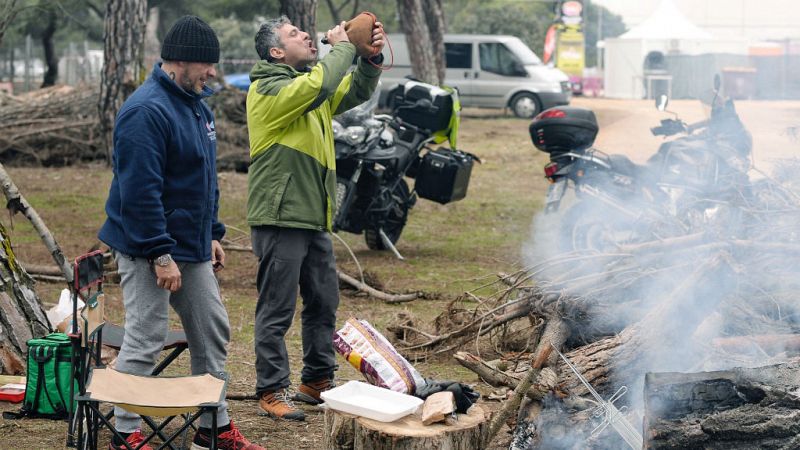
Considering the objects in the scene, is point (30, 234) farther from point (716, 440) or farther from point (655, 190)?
point (716, 440)

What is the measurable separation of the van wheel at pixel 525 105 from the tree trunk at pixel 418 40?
5.03 metres

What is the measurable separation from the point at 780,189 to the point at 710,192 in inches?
25.8

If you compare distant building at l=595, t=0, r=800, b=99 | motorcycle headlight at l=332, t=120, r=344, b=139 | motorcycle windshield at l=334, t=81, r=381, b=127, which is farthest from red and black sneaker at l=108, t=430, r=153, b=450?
distant building at l=595, t=0, r=800, b=99

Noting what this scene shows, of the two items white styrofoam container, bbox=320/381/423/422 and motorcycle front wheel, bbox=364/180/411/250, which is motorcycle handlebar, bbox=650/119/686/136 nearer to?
motorcycle front wheel, bbox=364/180/411/250

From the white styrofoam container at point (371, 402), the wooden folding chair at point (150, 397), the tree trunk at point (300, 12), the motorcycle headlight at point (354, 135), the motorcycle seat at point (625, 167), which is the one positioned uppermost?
the tree trunk at point (300, 12)

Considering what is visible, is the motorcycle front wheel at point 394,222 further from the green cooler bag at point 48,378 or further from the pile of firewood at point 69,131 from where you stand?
the pile of firewood at point 69,131

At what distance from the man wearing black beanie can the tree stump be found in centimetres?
61

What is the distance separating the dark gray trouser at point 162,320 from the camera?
14.6 feet

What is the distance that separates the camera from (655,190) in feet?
29.1

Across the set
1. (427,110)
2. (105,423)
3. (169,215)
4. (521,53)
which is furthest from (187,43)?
(521,53)

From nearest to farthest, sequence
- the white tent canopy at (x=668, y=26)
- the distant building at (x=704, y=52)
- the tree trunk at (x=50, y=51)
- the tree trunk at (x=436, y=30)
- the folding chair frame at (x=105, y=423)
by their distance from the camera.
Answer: the folding chair frame at (x=105, y=423)
the distant building at (x=704, y=52)
the white tent canopy at (x=668, y=26)
the tree trunk at (x=436, y=30)
the tree trunk at (x=50, y=51)

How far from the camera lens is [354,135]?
892cm

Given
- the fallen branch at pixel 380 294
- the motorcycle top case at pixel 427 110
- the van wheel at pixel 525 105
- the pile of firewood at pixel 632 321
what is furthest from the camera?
the van wheel at pixel 525 105

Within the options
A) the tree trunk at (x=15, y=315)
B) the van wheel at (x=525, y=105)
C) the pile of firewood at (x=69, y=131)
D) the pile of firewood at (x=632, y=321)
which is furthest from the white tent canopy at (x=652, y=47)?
the tree trunk at (x=15, y=315)
